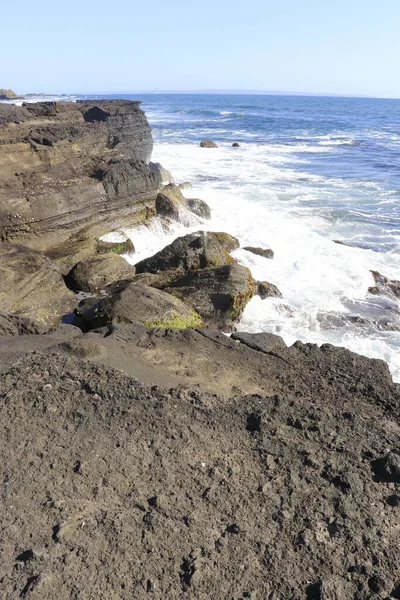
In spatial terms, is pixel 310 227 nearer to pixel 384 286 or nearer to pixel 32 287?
pixel 384 286

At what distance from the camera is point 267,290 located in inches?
401

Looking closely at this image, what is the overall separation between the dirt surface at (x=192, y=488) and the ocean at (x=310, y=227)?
3.70 meters

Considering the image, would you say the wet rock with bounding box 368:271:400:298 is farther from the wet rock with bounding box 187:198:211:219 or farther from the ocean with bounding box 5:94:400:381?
the wet rock with bounding box 187:198:211:219

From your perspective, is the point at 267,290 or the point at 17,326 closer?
the point at 17,326

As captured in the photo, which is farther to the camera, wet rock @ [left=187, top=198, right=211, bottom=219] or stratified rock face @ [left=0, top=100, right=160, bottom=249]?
wet rock @ [left=187, top=198, right=211, bottom=219]

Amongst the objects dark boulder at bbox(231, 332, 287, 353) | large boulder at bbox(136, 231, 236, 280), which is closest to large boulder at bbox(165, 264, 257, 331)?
large boulder at bbox(136, 231, 236, 280)

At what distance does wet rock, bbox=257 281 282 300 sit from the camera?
33.3 feet

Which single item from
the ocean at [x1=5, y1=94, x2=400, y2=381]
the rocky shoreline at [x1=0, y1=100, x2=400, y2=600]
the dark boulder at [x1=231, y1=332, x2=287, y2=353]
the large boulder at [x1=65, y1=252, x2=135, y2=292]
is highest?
the rocky shoreline at [x1=0, y1=100, x2=400, y2=600]

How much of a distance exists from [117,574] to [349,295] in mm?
8470

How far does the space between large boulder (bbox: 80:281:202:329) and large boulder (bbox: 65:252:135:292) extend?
4.76 feet

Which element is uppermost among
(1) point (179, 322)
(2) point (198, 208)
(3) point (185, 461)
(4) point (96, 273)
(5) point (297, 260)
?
(3) point (185, 461)

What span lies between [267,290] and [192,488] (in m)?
6.60

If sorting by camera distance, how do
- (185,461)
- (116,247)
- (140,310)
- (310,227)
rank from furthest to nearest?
(310,227) → (116,247) → (140,310) → (185,461)

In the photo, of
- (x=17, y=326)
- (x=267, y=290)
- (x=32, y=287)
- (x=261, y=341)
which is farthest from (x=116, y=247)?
(x=261, y=341)
